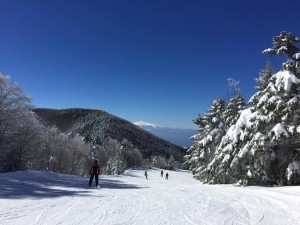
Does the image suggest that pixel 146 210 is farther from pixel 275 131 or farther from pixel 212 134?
pixel 212 134

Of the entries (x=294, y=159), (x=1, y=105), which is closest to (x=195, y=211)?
(x=294, y=159)

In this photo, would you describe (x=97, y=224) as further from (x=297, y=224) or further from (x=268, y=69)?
(x=268, y=69)

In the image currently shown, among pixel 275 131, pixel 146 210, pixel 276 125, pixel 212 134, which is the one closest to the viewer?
pixel 146 210

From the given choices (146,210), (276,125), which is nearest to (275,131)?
(276,125)

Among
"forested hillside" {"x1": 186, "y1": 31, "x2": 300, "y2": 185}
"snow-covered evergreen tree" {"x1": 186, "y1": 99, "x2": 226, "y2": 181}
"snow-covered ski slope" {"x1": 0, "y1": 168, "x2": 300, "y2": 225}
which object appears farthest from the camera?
"snow-covered evergreen tree" {"x1": 186, "y1": 99, "x2": 226, "y2": 181}

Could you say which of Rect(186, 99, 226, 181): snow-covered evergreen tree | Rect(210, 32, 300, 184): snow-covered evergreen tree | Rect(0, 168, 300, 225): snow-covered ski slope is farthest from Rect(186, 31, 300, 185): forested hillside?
Rect(186, 99, 226, 181): snow-covered evergreen tree

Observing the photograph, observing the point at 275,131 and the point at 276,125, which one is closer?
the point at 275,131

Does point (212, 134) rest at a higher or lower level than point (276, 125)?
higher

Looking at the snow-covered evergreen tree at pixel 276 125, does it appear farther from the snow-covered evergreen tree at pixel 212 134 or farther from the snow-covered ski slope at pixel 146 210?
the snow-covered evergreen tree at pixel 212 134

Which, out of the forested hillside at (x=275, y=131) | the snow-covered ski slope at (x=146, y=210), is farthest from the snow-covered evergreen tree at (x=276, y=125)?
the snow-covered ski slope at (x=146, y=210)

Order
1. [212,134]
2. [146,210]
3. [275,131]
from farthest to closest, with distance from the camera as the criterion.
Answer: [212,134] < [275,131] < [146,210]

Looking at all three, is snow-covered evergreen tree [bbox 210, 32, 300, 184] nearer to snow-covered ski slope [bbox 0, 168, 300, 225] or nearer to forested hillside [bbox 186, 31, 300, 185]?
forested hillside [bbox 186, 31, 300, 185]

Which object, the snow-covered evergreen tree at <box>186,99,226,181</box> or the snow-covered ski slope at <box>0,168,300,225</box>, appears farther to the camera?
the snow-covered evergreen tree at <box>186,99,226,181</box>

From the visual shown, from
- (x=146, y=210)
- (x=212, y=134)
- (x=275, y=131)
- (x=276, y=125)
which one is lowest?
(x=146, y=210)
